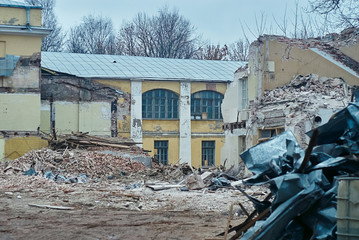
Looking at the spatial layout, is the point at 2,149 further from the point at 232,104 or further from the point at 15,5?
the point at 232,104

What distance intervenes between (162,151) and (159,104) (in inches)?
122

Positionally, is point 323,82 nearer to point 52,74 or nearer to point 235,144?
point 235,144

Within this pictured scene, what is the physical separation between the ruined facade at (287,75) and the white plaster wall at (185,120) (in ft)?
50.6

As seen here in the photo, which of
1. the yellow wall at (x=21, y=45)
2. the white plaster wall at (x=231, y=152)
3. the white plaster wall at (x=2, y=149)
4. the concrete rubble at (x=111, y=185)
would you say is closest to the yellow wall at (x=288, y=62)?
the white plaster wall at (x=231, y=152)

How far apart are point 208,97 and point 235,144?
15.6m

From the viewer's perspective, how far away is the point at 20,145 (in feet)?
94.3

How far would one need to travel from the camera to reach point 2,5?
93.8 ft

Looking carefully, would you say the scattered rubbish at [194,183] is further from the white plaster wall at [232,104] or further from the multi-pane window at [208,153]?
the multi-pane window at [208,153]

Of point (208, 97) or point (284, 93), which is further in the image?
point (208, 97)

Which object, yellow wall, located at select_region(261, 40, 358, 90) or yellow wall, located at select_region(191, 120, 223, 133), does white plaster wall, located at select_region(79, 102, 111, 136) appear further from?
yellow wall, located at select_region(261, 40, 358, 90)

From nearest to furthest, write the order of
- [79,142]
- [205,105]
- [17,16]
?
[79,142], [17,16], [205,105]

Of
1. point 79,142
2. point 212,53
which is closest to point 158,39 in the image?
point 212,53

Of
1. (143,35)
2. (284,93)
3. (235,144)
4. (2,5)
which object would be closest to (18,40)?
(2,5)

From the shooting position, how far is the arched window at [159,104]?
1453 inches
